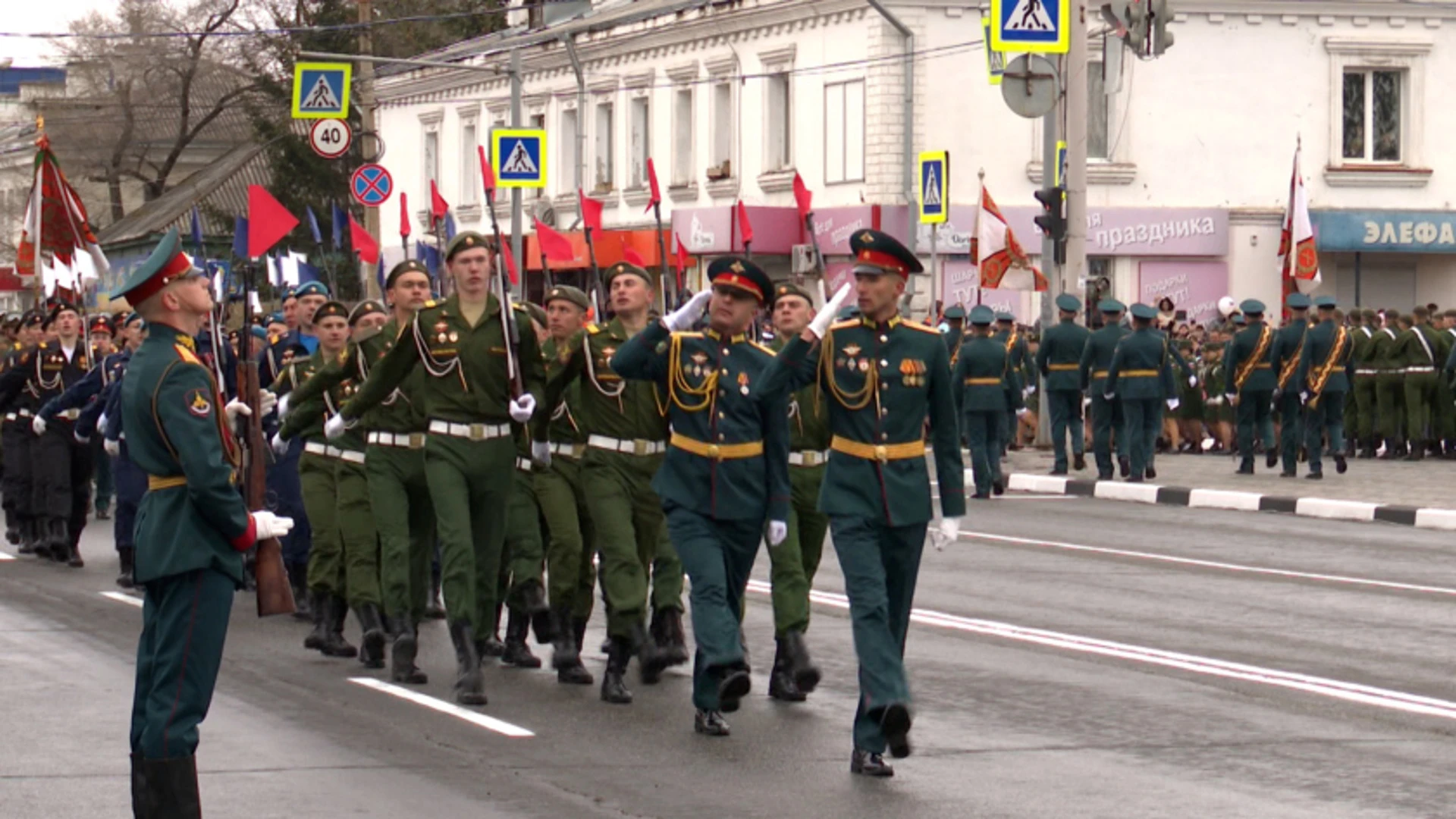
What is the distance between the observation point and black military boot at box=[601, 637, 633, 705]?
11461mm

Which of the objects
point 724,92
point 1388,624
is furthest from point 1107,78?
point 1388,624

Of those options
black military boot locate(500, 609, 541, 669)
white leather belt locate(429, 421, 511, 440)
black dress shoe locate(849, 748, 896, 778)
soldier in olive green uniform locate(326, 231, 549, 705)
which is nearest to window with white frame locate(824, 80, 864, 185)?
black military boot locate(500, 609, 541, 669)

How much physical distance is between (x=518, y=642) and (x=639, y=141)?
3888 centimetres

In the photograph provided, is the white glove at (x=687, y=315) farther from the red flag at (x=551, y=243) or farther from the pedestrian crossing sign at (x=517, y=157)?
the pedestrian crossing sign at (x=517, y=157)

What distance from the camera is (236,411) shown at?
13.1 metres

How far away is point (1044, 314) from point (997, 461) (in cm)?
398

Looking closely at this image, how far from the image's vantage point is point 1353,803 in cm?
895

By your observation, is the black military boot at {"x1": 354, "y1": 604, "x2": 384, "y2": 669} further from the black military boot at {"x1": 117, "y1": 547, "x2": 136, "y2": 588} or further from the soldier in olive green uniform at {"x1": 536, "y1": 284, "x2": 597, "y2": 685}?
the black military boot at {"x1": 117, "y1": 547, "x2": 136, "y2": 588}

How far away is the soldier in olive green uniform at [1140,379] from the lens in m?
26.0

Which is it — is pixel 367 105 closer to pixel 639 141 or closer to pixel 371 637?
pixel 639 141

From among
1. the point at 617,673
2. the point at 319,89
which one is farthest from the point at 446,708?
the point at 319,89

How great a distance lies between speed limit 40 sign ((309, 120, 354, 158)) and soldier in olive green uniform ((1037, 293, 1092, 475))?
1346cm

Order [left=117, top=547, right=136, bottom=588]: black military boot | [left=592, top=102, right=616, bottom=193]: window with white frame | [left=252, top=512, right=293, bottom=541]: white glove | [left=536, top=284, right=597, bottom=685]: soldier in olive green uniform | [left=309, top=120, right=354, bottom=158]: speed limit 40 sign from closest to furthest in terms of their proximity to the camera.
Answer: [left=252, top=512, right=293, bottom=541]: white glove
[left=536, top=284, right=597, bottom=685]: soldier in olive green uniform
[left=117, top=547, right=136, bottom=588]: black military boot
[left=309, top=120, right=354, bottom=158]: speed limit 40 sign
[left=592, top=102, right=616, bottom=193]: window with white frame

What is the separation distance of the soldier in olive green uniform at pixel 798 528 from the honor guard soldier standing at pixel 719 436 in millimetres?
374
